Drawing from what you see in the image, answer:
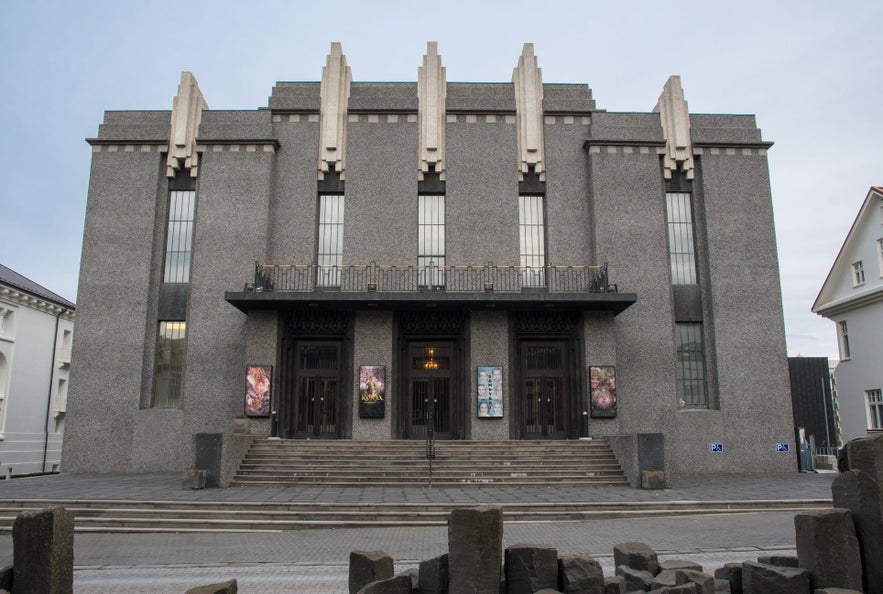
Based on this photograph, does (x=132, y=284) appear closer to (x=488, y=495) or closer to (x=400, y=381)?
(x=400, y=381)

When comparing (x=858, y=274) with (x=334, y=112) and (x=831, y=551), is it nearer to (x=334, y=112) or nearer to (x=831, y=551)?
(x=334, y=112)

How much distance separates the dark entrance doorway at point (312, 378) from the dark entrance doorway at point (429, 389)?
2170 mm

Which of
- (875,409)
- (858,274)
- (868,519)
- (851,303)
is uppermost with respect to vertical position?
(858,274)

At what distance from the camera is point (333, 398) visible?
2169 centimetres

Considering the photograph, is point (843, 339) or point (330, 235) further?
point (843, 339)

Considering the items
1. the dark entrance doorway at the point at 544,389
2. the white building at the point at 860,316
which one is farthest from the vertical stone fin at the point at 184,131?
the white building at the point at 860,316

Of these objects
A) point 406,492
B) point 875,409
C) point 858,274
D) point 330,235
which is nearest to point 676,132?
point 858,274

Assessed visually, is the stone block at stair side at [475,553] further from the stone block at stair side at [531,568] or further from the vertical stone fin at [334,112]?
the vertical stone fin at [334,112]

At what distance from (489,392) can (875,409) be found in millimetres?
16132

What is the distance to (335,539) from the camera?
456 inches

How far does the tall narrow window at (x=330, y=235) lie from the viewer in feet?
74.5

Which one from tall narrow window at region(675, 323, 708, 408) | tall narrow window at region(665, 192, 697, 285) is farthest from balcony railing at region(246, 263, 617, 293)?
tall narrow window at region(675, 323, 708, 408)

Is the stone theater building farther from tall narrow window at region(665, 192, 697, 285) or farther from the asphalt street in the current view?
the asphalt street

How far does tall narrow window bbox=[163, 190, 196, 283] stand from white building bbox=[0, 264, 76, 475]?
11.5m
